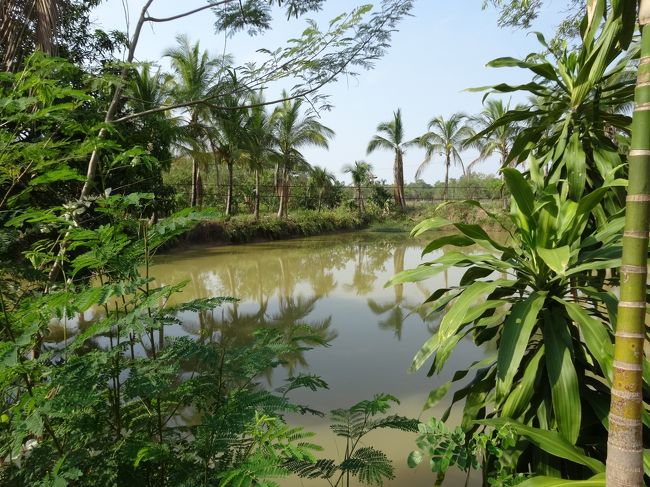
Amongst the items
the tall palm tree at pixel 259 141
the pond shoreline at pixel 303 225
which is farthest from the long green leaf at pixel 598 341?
the tall palm tree at pixel 259 141

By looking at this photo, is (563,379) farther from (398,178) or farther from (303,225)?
(398,178)

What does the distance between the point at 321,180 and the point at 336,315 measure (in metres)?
13.6

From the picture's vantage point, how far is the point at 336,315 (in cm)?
544

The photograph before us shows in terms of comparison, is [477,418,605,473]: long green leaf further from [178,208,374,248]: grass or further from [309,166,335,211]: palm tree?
[309,166,335,211]: palm tree

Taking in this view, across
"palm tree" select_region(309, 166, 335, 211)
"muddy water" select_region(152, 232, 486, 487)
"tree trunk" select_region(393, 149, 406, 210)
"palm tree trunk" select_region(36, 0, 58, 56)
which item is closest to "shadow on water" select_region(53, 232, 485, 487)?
"muddy water" select_region(152, 232, 486, 487)

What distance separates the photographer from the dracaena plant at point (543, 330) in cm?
124

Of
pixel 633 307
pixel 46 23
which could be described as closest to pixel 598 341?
pixel 633 307

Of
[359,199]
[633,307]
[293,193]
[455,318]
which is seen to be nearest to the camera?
[633,307]

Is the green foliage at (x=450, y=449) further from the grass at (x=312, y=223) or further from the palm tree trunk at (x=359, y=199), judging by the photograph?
the palm tree trunk at (x=359, y=199)

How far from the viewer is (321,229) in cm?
1770

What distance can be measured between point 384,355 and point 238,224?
34.0ft

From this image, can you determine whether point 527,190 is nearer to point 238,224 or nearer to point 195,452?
point 195,452

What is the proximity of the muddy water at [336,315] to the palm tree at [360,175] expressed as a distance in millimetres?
8904

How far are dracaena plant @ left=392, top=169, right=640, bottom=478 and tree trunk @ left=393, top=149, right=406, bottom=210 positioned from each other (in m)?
20.7
